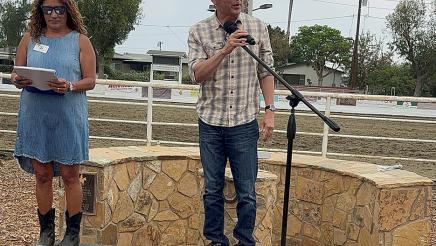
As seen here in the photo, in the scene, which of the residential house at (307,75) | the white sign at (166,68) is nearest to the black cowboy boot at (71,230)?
the white sign at (166,68)

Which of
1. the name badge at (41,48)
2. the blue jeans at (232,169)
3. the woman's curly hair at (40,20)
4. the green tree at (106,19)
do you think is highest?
the green tree at (106,19)

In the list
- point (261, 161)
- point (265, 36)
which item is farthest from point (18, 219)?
point (265, 36)

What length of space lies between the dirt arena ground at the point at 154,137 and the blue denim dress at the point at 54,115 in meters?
1.31

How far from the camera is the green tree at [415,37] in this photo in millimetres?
39844

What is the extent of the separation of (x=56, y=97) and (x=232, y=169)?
0.95 meters

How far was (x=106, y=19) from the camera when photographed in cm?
3484

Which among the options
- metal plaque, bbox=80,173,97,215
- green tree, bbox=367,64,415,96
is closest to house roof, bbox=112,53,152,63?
green tree, bbox=367,64,415,96

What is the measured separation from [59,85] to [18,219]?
2240 millimetres

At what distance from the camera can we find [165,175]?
4.46 metres

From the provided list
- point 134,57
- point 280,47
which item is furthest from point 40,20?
point 134,57

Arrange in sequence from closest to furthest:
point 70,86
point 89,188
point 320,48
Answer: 1. point 70,86
2. point 89,188
3. point 320,48

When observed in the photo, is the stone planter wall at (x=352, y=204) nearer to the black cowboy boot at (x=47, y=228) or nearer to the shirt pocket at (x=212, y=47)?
the shirt pocket at (x=212, y=47)

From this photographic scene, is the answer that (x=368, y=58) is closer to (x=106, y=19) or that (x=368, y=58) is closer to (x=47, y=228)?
(x=106, y=19)

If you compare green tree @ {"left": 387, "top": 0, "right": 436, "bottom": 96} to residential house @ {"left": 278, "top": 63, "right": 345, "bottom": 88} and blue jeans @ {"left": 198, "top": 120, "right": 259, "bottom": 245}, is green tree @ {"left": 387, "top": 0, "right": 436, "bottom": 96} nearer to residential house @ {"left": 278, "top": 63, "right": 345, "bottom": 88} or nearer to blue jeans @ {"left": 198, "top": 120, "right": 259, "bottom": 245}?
residential house @ {"left": 278, "top": 63, "right": 345, "bottom": 88}
